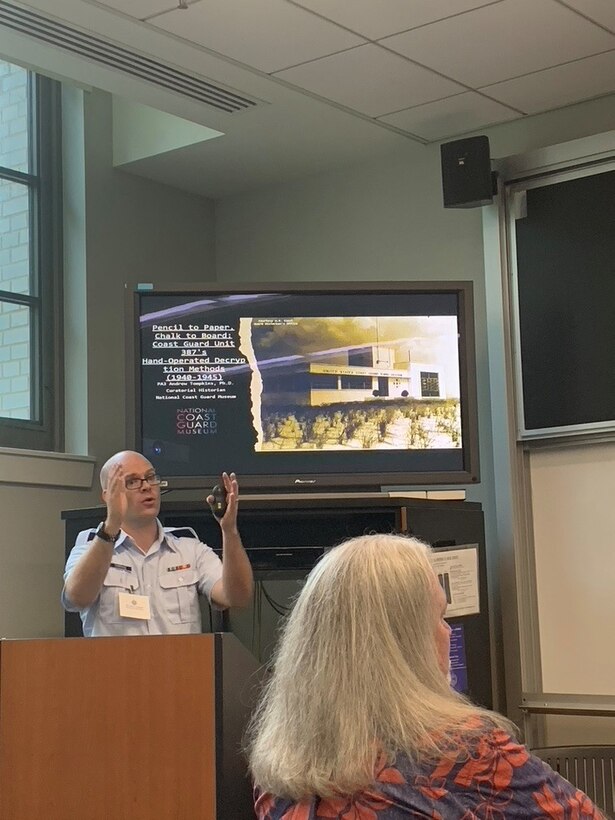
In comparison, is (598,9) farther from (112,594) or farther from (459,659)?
(112,594)

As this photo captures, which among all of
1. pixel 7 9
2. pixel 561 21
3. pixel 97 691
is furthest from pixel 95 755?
pixel 561 21

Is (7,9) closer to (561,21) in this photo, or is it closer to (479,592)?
(561,21)

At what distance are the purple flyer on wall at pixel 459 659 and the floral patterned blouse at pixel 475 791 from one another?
2.46 m

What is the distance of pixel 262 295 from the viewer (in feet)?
13.1

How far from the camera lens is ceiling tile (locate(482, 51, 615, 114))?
3.96 metres

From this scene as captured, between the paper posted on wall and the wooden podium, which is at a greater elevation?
the paper posted on wall

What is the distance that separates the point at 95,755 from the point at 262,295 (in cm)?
223

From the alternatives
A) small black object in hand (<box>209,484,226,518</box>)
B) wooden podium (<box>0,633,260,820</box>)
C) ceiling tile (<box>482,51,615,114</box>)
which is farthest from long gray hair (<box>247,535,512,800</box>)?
ceiling tile (<box>482,51,615,114</box>)

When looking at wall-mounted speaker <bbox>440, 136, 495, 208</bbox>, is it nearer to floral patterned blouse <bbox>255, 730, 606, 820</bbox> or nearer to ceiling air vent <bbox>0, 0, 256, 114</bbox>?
ceiling air vent <bbox>0, 0, 256, 114</bbox>

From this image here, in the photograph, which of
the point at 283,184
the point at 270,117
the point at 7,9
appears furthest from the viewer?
the point at 283,184

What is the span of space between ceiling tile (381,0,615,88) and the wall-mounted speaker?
0.35m

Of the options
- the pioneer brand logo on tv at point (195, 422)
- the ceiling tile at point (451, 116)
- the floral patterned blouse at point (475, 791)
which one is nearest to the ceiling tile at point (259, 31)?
the ceiling tile at point (451, 116)

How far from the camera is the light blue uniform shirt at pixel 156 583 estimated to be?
3348 mm

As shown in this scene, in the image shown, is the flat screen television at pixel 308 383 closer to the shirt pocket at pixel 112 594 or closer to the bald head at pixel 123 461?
the bald head at pixel 123 461
